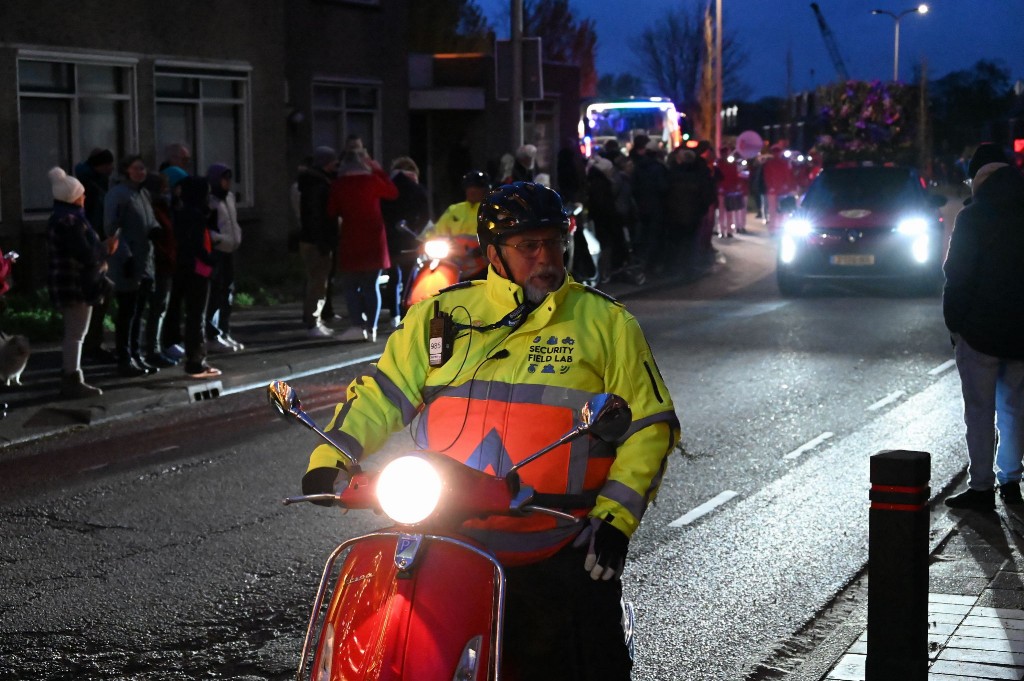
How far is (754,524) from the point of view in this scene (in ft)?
27.4

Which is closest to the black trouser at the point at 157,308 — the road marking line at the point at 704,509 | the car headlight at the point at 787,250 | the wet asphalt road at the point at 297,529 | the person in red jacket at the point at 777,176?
the wet asphalt road at the point at 297,529

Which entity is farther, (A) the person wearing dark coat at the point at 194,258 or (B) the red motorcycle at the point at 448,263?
(B) the red motorcycle at the point at 448,263

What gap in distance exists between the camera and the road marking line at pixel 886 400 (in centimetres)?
1200

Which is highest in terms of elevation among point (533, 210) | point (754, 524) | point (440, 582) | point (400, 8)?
point (400, 8)

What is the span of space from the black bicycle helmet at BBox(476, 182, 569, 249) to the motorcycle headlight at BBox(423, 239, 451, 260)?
9787mm

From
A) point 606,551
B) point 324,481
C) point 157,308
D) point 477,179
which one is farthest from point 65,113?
point 606,551

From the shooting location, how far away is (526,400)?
154 inches

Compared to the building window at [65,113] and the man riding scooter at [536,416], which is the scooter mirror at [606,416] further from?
the building window at [65,113]

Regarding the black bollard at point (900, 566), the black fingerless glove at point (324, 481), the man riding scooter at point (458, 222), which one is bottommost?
the black bollard at point (900, 566)

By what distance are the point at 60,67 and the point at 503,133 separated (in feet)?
51.6

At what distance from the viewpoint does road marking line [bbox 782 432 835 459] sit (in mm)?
10195

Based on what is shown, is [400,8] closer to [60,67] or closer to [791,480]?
[60,67]

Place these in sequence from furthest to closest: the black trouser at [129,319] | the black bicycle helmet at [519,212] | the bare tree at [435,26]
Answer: the bare tree at [435,26] < the black trouser at [129,319] < the black bicycle helmet at [519,212]

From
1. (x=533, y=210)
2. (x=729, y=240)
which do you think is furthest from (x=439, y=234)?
(x=729, y=240)
